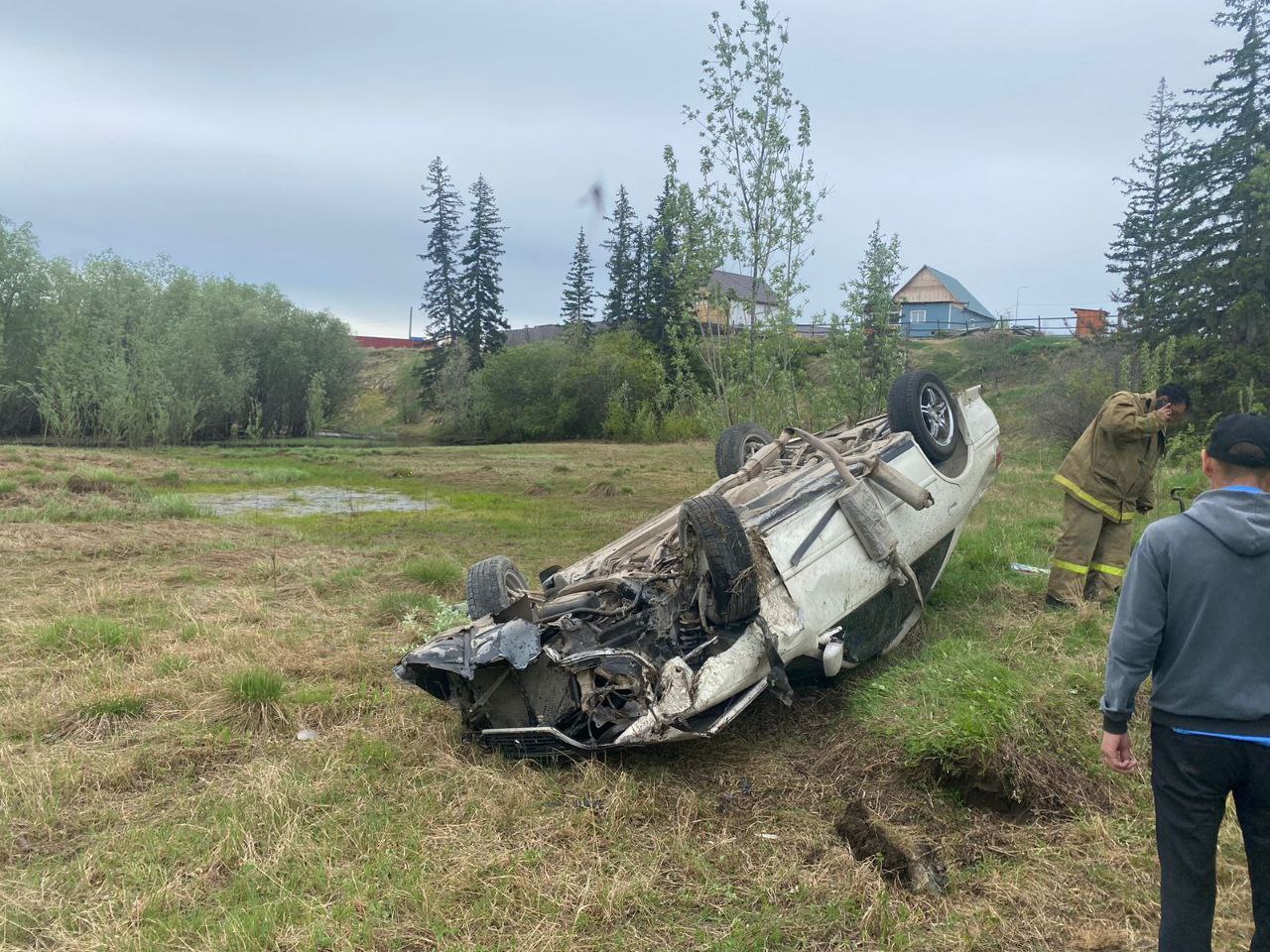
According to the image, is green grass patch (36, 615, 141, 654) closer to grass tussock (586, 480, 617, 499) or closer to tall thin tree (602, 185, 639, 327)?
grass tussock (586, 480, 617, 499)

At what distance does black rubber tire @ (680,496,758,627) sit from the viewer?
3781 millimetres

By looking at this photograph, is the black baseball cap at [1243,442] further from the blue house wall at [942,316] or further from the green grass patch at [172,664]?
the blue house wall at [942,316]

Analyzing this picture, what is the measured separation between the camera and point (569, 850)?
3121 mm

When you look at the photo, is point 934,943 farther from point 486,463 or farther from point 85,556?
point 486,463

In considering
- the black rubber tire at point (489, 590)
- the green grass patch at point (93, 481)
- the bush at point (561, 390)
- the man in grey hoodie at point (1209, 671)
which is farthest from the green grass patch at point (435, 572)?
the bush at point (561, 390)

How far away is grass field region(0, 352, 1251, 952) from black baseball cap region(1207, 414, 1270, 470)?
1.53 metres

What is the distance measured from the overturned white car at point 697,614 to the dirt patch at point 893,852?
25.9 inches

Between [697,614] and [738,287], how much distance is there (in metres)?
7.44

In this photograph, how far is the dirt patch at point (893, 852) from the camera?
2943mm

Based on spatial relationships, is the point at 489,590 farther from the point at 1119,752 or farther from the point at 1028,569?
A: the point at 1028,569

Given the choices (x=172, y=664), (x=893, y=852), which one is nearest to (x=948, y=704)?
(x=893, y=852)

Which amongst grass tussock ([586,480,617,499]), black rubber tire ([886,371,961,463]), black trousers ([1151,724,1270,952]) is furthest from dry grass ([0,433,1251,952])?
grass tussock ([586,480,617,499])

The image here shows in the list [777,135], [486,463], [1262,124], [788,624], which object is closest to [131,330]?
[486,463]

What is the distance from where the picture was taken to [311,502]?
15.0 m
